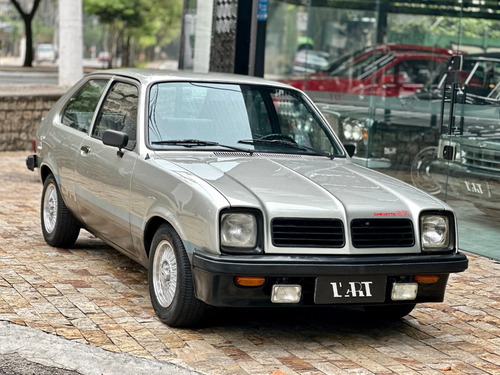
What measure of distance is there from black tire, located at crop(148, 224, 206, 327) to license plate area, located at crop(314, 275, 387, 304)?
746 millimetres

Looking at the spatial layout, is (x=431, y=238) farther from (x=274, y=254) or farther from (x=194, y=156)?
(x=194, y=156)

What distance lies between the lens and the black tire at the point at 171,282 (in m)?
5.69

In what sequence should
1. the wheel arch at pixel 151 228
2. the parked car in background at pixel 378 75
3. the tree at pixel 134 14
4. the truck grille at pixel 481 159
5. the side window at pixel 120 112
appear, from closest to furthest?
the wheel arch at pixel 151 228
the side window at pixel 120 112
the truck grille at pixel 481 159
the parked car in background at pixel 378 75
the tree at pixel 134 14

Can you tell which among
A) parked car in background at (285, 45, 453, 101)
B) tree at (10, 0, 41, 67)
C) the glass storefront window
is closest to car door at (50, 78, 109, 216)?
the glass storefront window

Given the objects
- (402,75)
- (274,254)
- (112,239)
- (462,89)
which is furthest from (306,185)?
(402,75)

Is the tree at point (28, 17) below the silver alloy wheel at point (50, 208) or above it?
above

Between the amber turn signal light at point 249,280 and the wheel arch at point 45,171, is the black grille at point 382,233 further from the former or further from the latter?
the wheel arch at point 45,171

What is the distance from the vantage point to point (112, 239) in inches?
280

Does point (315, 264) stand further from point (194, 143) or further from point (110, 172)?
point (110, 172)

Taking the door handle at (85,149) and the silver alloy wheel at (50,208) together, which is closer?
the door handle at (85,149)

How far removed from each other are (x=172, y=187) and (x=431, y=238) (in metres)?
1.62

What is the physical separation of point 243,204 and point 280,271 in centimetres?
43

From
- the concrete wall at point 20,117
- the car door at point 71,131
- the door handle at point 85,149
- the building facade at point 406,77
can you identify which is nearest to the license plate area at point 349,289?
the door handle at point 85,149

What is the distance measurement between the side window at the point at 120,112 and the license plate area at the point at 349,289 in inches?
73.2
